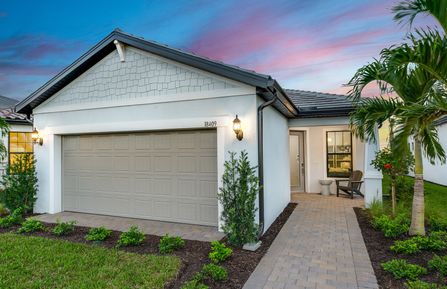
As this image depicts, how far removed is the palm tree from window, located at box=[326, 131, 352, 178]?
219 inches

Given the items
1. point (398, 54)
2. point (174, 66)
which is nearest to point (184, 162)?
point (174, 66)

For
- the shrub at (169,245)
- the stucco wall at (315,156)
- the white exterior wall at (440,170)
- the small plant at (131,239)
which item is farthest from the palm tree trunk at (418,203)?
the white exterior wall at (440,170)

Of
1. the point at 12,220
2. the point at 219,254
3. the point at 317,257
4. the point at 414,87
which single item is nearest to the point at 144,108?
the point at 219,254

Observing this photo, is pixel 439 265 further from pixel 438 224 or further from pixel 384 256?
pixel 438 224

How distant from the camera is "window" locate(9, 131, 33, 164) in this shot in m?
12.3

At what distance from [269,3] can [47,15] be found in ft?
31.8

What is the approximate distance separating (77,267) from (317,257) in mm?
4230

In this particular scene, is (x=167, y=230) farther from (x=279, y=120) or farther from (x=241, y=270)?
(x=279, y=120)

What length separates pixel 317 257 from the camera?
495 cm

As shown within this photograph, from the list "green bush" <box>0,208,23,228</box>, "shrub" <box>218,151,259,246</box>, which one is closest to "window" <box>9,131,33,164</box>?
"green bush" <box>0,208,23,228</box>

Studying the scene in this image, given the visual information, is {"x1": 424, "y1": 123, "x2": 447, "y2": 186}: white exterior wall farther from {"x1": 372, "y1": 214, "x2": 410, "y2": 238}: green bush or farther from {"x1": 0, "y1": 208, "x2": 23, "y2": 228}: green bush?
{"x1": 0, "y1": 208, "x2": 23, "y2": 228}: green bush

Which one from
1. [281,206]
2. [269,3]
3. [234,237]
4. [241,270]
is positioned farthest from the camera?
[269,3]

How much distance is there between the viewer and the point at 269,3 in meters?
9.53

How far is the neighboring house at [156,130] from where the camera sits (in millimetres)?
6137
